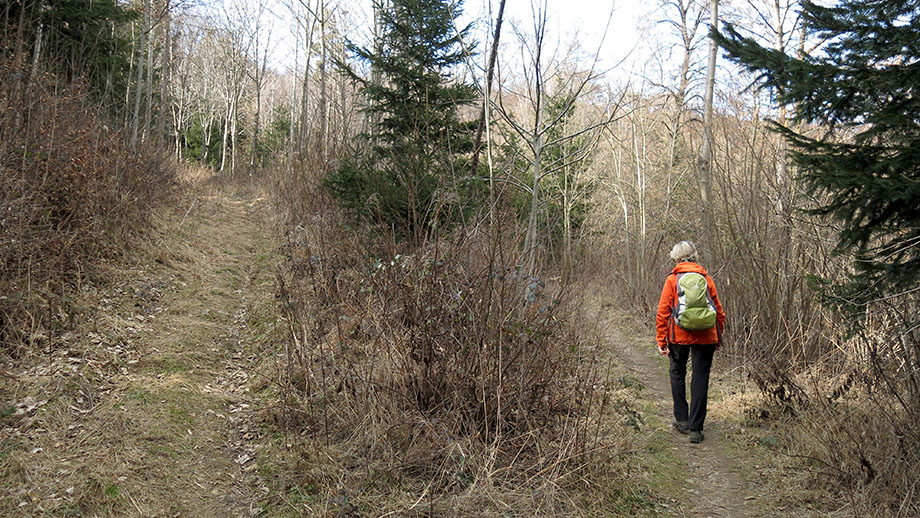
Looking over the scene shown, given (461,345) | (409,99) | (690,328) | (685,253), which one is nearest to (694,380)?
(690,328)

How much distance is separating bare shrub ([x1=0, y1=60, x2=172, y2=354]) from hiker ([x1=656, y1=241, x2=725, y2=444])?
5.73 m

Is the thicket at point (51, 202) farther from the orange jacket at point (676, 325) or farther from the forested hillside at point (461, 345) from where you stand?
the orange jacket at point (676, 325)

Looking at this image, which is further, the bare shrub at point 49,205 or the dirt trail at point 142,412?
the bare shrub at point 49,205

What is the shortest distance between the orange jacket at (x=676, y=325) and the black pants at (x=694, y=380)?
3.4 inches

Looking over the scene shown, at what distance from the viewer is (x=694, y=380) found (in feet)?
16.5

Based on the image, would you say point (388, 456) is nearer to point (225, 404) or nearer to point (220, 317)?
point (225, 404)

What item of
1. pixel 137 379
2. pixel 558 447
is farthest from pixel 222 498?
pixel 558 447

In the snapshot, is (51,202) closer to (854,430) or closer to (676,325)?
(676,325)

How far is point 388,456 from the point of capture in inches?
148

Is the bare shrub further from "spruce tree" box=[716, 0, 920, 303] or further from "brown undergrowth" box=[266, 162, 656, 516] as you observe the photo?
"spruce tree" box=[716, 0, 920, 303]

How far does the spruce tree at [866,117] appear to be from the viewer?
11.1 ft

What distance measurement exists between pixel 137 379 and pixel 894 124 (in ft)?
20.1

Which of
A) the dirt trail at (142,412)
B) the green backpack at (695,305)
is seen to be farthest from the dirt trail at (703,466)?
the dirt trail at (142,412)

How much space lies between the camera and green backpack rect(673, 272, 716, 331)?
15.9ft
